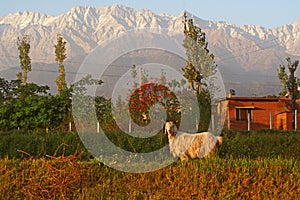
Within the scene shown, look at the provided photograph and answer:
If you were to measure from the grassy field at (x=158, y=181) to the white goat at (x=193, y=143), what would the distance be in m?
0.32

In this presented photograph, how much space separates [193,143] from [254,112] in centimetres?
1922

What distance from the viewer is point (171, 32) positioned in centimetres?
1083

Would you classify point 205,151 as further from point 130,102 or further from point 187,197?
point 130,102

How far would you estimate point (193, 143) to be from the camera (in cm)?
848

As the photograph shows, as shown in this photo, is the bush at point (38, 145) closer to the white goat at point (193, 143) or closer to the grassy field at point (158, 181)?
the grassy field at point (158, 181)

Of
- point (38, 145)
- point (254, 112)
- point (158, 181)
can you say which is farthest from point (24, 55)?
point (158, 181)

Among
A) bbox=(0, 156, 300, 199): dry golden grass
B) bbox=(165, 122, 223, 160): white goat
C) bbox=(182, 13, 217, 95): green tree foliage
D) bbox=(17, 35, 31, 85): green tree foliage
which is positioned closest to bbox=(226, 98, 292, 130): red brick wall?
bbox=(182, 13, 217, 95): green tree foliage

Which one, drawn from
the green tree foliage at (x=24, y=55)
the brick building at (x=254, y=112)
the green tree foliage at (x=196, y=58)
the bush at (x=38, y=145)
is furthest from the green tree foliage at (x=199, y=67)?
the green tree foliage at (x=24, y=55)

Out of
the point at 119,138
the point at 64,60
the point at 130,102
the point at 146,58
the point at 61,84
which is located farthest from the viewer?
the point at 64,60

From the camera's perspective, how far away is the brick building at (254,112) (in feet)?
86.9

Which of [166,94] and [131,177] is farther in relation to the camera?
[166,94]

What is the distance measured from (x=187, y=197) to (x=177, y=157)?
2.00m

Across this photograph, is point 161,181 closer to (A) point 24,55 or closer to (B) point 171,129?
(B) point 171,129

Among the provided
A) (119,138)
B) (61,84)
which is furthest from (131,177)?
(61,84)
